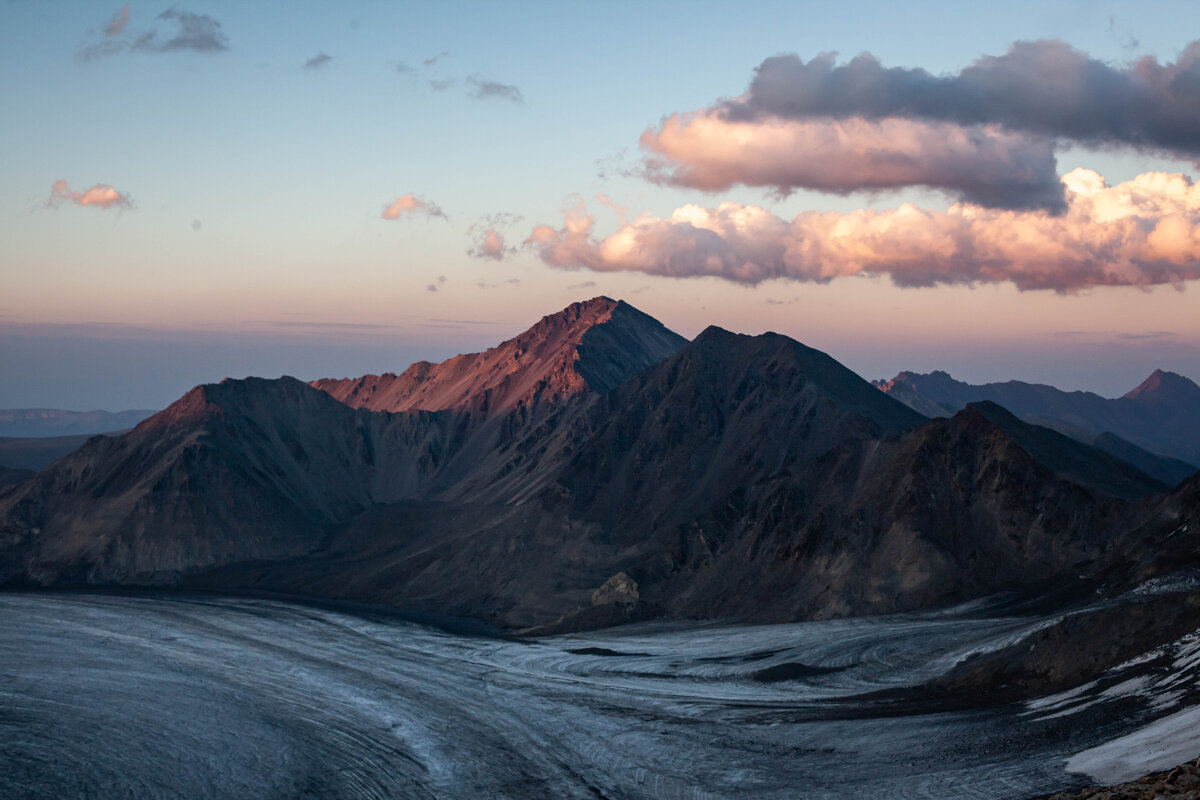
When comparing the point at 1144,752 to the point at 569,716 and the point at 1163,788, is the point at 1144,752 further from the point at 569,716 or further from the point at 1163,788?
the point at 569,716

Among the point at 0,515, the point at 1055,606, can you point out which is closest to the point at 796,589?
the point at 1055,606

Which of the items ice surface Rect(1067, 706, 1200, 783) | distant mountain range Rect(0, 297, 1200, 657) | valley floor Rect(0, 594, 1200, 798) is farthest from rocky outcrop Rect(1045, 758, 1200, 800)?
distant mountain range Rect(0, 297, 1200, 657)

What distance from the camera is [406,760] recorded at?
54.5 metres

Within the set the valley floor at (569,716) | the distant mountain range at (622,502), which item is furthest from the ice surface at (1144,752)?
the distant mountain range at (622,502)

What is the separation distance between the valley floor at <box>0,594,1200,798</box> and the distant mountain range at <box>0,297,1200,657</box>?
30.8 ft

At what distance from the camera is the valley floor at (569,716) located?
46.6 metres

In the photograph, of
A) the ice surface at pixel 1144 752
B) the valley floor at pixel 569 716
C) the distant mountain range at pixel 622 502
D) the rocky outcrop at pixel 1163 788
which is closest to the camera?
the rocky outcrop at pixel 1163 788

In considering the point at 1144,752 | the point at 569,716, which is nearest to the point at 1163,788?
the point at 1144,752

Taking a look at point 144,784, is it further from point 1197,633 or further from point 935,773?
point 1197,633

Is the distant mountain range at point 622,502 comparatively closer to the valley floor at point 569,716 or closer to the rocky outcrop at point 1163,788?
the valley floor at point 569,716

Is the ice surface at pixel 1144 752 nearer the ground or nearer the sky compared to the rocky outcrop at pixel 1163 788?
nearer the ground

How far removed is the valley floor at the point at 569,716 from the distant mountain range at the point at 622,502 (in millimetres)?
9392

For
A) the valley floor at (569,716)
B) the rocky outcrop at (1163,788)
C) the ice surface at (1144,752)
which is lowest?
the valley floor at (569,716)

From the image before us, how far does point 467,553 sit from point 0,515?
7120cm
